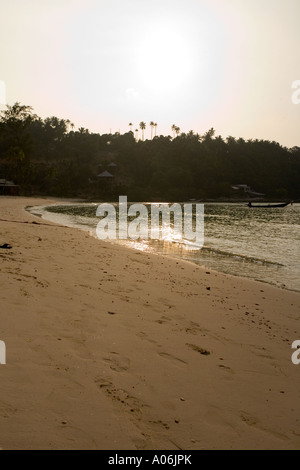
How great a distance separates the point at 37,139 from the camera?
106438mm

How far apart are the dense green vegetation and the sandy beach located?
Result: 67748 mm

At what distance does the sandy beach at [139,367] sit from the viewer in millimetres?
2834

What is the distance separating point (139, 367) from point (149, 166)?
101 m

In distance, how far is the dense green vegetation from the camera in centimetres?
8231

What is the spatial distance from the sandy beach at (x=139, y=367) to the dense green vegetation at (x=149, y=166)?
2667 inches

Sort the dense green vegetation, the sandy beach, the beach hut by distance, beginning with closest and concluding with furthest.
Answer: the sandy beach < the beach hut < the dense green vegetation

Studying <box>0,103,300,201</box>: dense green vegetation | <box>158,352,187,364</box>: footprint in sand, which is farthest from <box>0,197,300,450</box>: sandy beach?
<box>0,103,300,201</box>: dense green vegetation

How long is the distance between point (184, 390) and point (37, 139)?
115m

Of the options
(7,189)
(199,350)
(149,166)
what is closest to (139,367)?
(199,350)

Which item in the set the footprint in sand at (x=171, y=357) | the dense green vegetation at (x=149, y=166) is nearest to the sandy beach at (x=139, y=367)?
the footprint in sand at (x=171, y=357)

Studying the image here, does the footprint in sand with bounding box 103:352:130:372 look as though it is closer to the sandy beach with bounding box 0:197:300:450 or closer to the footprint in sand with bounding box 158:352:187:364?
the sandy beach with bounding box 0:197:300:450

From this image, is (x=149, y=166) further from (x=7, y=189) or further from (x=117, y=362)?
(x=117, y=362)

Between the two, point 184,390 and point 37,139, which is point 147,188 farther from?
point 184,390
